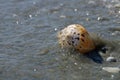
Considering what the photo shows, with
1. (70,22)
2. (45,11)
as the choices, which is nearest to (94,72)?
(70,22)

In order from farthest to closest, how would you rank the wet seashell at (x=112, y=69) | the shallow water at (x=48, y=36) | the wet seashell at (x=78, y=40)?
the wet seashell at (x=78, y=40) < the shallow water at (x=48, y=36) < the wet seashell at (x=112, y=69)

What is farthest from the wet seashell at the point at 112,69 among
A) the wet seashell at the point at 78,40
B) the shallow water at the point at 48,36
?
the wet seashell at the point at 78,40

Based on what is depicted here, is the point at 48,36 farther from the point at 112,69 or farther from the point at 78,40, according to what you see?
the point at 112,69

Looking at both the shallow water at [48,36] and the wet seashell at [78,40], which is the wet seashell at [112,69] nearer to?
the shallow water at [48,36]

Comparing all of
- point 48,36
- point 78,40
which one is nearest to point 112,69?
point 78,40

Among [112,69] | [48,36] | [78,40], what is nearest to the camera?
[112,69]

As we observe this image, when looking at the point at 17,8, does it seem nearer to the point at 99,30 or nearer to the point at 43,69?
the point at 99,30

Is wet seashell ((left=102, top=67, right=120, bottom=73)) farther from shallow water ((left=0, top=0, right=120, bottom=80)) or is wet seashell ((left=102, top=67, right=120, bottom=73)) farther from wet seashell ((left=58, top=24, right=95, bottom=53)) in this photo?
wet seashell ((left=58, top=24, right=95, bottom=53))

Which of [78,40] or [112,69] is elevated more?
[78,40]

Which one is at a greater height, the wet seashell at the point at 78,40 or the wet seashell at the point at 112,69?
the wet seashell at the point at 78,40
